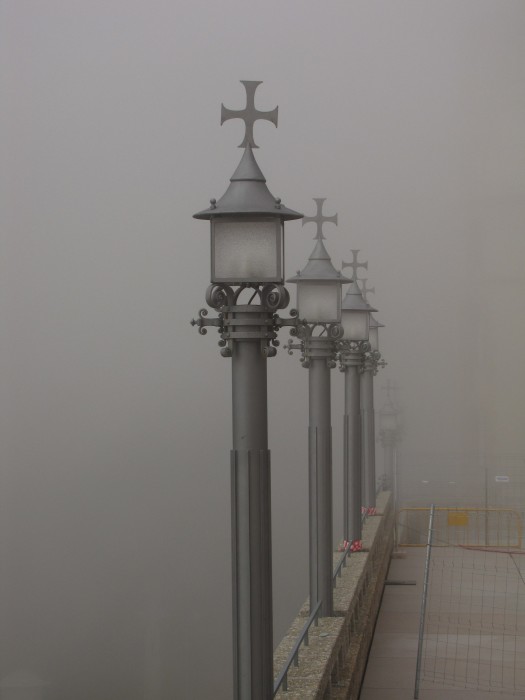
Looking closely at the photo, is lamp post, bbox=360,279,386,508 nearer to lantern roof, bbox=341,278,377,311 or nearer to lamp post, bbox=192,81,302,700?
lantern roof, bbox=341,278,377,311

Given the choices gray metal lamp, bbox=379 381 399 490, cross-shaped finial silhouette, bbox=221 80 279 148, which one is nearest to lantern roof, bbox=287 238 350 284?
cross-shaped finial silhouette, bbox=221 80 279 148

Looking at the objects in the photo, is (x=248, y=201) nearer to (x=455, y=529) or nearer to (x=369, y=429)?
(x=369, y=429)

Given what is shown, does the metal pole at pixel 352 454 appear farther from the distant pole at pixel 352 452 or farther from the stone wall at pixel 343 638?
the stone wall at pixel 343 638

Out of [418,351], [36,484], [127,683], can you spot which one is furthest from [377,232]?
[127,683]

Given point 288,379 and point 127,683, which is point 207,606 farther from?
point 288,379

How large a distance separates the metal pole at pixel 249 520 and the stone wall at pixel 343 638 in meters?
0.91

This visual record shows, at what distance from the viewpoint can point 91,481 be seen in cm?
3391

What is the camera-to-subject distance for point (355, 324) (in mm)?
13773

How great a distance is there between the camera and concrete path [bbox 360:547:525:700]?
36.8 ft

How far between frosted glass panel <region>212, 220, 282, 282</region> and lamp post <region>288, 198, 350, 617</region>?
3.61 m


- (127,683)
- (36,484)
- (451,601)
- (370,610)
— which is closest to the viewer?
(370,610)

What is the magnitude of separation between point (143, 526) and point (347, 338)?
22.2m

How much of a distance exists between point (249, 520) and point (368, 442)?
1351 centimetres

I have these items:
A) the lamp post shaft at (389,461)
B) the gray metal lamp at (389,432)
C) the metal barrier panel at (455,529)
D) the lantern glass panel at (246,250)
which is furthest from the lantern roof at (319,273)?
the gray metal lamp at (389,432)
